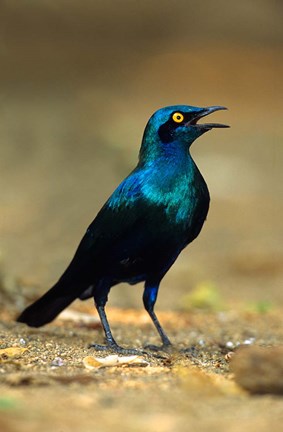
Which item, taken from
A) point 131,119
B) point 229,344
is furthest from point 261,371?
point 131,119

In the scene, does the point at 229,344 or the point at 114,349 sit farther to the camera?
the point at 229,344

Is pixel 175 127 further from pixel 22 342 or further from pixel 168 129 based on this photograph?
pixel 22 342

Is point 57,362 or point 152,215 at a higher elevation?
point 152,215

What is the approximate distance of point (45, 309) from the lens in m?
5.00

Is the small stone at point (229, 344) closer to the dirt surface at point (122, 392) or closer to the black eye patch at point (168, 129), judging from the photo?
the dirt surface at point (122, 392)

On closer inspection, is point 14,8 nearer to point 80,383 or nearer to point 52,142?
point 52,142

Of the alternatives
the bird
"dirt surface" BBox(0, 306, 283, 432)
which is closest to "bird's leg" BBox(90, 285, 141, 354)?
the bird

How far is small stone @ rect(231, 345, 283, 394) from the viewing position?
3.03 m

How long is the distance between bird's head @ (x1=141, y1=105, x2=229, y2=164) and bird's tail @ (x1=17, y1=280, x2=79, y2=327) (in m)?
1.01

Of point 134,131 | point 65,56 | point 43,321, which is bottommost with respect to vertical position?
point 43,321

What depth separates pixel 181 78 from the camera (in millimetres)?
18109

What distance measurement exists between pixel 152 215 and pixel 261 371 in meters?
1.38

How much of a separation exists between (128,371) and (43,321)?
4.91 feet

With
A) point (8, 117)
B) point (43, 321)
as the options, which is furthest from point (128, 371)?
point (8, 117)
